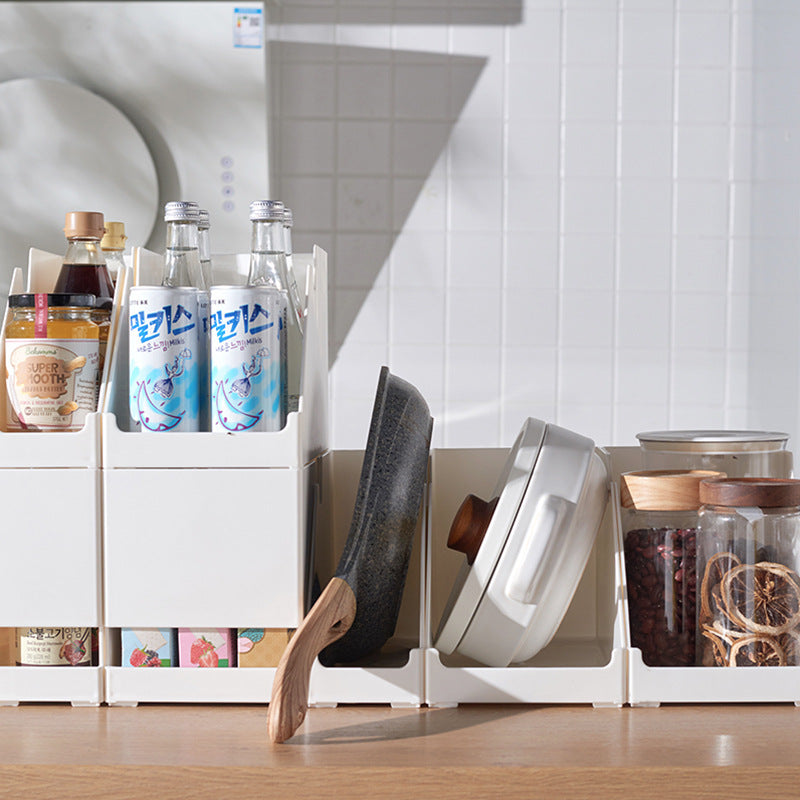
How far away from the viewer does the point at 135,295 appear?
704 millimetres

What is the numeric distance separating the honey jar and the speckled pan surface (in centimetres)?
23

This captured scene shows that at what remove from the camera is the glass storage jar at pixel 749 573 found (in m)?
0.68

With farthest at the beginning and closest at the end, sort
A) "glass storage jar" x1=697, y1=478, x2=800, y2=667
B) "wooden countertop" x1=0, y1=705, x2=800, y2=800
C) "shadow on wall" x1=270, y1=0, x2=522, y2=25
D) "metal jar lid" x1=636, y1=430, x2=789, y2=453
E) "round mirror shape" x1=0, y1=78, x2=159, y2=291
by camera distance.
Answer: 1. "shadow on wall" x1=270, y1=0, x2=522, y2=25
2. "round mirror shape" x1=0, y1=78, x2=159, y2=291
3. "metal jar lid" x1=636, y1=430, x2=789, y2=453
4. "glass storage jar" x1=697, y1=478, x2=800, y2=667
5. "wooden countertop" x1=0, y1=705, x2=800, y2=800

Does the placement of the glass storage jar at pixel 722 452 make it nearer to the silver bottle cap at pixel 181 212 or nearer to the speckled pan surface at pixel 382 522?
the speckled pan surface at pixel 382 522

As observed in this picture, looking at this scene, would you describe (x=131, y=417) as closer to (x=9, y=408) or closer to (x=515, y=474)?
(x=9, y=408)

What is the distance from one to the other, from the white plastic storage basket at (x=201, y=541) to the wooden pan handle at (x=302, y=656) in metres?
0.04

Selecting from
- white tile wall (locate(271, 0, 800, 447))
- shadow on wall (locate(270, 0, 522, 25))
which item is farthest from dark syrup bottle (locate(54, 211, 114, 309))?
shadow on wall (locate(270, 0, 522, 25))

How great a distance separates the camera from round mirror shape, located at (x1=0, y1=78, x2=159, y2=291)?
1977 millimetres

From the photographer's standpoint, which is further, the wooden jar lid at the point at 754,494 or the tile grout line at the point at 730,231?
the tile grout line at the point at 730,231

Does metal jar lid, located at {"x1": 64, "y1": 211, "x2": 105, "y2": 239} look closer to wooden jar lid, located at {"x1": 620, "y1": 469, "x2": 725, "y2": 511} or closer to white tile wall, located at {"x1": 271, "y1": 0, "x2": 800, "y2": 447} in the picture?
wooden jar lid, located at {"x1": 620, "y1": 469, "x2": 725, "y2": 511}

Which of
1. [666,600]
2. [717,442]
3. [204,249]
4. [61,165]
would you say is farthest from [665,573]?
[61,165]

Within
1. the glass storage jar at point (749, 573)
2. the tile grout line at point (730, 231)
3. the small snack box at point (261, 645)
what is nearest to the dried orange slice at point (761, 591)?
the glass storage jar at point (749, 573)

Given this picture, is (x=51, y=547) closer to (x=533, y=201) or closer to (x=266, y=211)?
(x=266, y=211)

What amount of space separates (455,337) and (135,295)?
1507mm
